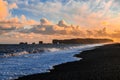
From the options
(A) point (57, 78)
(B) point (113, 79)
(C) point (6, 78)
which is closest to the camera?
(B) point (113, 79)

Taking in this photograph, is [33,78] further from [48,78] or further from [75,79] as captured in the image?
[75,79]

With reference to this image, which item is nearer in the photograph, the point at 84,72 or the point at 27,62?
the point at 84,72

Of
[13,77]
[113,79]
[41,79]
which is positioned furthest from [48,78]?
[113,79]

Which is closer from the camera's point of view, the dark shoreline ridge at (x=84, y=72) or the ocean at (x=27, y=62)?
the dark shoreline ridge at (x=84, y=72)

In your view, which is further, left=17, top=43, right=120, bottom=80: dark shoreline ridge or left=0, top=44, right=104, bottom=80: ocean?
left=0, top=44, right=104, bottom=80: ocean

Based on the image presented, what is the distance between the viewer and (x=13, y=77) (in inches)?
890

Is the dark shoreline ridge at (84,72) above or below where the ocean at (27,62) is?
below

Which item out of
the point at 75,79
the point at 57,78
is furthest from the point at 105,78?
the point at 57,78

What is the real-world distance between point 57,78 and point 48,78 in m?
0.80

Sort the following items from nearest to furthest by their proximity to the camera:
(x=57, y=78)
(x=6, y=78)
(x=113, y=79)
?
(x=113, y=79), (x=57, y=78), (x=6, y=78)

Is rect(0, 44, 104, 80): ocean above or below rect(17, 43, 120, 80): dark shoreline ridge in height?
above

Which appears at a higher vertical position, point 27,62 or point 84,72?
point 27,62

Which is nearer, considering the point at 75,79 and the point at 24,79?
the point at 75,79

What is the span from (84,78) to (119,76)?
2527 millimetres
